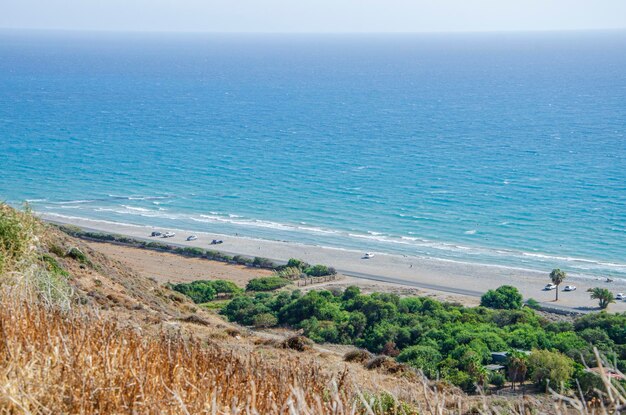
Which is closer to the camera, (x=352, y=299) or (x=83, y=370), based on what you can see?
(x=83, y=370)

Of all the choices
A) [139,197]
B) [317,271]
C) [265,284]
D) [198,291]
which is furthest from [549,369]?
[139,197]

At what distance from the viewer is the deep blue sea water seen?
52.7 m

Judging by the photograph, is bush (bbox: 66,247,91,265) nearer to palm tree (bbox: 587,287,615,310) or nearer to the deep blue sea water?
palm tree (bbox: 587,287,615,310)

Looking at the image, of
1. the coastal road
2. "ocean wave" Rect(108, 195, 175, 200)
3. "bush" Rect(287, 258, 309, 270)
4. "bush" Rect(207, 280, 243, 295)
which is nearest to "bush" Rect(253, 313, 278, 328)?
"bush" Rect(207, 280, 243, 295)

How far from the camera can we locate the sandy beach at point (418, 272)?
131 ft

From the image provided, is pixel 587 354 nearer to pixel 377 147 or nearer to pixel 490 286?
pixel 490 286

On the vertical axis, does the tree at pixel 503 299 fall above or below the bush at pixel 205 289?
above

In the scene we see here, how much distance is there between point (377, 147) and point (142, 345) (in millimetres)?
79069

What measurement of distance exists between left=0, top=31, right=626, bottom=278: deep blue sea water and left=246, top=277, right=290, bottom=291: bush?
11666 millimetres

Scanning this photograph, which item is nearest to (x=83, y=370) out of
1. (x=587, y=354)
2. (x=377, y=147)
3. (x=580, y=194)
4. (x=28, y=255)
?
(x=28, y=255)

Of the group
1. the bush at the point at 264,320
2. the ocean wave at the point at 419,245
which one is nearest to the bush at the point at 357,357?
the bush at the point at 264,320

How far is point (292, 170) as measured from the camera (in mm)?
72938

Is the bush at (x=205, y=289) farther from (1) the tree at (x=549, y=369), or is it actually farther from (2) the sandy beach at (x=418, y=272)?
(1) the tree at (x=549, y=369)

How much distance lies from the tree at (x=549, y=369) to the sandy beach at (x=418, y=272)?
1876 cm
